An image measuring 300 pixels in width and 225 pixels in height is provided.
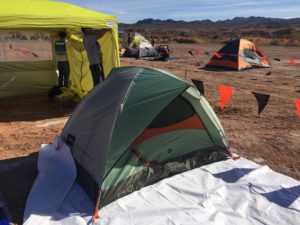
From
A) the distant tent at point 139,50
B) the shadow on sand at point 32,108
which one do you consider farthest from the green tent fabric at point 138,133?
the distant tent at point 139,50

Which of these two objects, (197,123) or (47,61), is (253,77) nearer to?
(47,61)

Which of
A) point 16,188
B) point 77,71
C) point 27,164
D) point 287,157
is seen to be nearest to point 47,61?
point 77,71

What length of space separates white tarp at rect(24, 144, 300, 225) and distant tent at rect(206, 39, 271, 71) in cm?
1207

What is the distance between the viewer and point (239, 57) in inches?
647

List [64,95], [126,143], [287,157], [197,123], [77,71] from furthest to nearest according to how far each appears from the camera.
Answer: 1. [77,71]
2. [64,95]
3. [287,157]
4. [197,123]
5. [126,143]

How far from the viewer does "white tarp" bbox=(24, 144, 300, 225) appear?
385 cm

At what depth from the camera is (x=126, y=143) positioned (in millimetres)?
4387

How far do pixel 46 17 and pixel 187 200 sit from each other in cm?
528

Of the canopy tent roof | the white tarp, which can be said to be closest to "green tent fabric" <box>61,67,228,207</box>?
the white tarp

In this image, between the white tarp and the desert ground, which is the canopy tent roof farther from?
the white tarp

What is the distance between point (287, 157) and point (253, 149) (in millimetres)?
582

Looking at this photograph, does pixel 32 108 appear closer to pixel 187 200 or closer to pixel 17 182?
pixel 17 182

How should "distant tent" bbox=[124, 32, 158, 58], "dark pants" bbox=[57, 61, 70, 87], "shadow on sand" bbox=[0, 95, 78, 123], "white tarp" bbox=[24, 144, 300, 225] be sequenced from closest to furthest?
"white tarp" bbox=[24, 144, 300, 225] → "shadow on sand" bbox=[0, 95, 78, 123] → "dark pants" bbox=[57, 61, 70, 87] → "distant tent" bbox=[124, 32, 158, 58]

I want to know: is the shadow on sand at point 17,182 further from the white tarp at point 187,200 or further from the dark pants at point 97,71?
the dark pants at point 97,71
